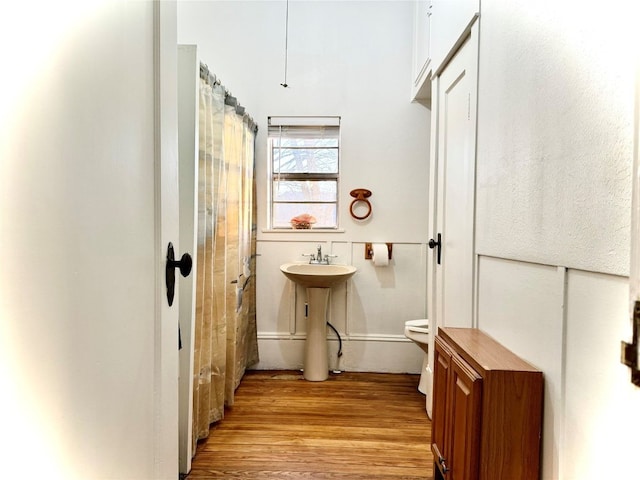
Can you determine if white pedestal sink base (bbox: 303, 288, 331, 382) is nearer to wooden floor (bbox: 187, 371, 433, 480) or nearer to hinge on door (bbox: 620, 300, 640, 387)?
wooden floor (bbox: 187, 371, 433, 480)

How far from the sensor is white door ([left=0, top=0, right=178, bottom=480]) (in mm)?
418

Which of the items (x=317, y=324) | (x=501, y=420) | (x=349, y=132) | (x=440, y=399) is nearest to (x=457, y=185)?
(x=440, y=399)

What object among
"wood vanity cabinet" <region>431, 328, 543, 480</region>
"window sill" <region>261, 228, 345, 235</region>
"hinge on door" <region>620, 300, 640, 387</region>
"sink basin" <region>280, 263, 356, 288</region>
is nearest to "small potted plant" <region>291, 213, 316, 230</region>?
"window sill" <region>261, 228, 345, 235</region>

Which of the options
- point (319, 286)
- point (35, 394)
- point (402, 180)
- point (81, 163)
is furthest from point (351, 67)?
point (35, 394)

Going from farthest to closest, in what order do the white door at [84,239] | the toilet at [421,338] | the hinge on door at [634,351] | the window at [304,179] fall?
Result: the window at [304,179] < the toilet at [421,338] < the hinge on door at [634,351] < the white door at [84,239]

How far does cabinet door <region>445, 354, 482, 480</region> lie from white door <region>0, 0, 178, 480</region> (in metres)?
0.82

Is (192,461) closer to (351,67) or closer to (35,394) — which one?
(35,394)

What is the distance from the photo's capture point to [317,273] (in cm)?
271

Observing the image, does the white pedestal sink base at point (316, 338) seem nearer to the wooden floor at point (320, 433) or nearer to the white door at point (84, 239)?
the wooden floor at point (320, 433)

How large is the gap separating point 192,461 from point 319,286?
1.35 meters

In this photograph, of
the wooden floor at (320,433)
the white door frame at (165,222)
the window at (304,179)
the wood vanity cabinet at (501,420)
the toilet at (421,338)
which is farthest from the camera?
the window at (304,179)

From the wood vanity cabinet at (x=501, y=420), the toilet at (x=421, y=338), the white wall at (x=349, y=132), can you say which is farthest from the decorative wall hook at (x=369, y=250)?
the wood vanity cabinet at (x=501, y=420)

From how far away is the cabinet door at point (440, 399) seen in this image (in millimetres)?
1284

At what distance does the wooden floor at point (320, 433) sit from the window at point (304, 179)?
4.40 ft
